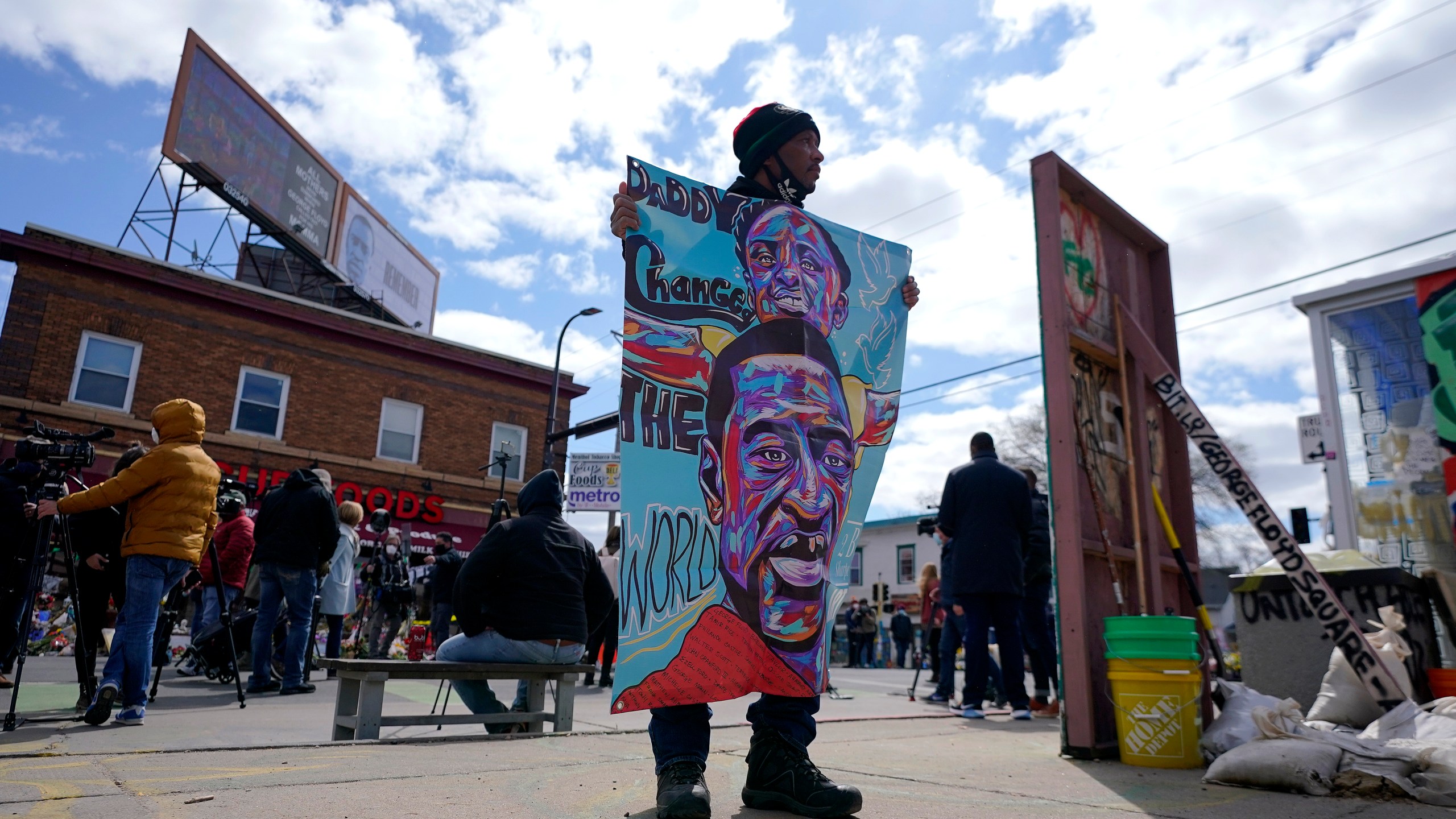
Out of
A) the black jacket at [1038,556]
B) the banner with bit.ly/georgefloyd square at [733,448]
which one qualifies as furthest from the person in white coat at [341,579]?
the banner with bit.ly/georgefloyd square at [733,448]

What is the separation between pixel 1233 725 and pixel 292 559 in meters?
6.55

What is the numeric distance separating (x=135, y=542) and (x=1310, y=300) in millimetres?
9022

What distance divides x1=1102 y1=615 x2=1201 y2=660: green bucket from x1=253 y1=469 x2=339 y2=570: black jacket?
5947 millimetres

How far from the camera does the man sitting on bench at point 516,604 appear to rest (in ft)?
16.2

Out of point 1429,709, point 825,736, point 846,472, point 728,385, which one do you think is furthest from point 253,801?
point 1429,709

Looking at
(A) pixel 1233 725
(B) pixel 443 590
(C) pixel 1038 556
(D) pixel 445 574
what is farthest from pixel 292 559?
(A) pixel 1233 725

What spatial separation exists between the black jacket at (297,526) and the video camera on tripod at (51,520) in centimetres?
186

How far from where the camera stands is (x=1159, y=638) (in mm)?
3855

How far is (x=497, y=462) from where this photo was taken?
1934 centimetres

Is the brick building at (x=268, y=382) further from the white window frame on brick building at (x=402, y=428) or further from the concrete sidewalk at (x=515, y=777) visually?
the concrete sidewalk at (x=515, y=777)

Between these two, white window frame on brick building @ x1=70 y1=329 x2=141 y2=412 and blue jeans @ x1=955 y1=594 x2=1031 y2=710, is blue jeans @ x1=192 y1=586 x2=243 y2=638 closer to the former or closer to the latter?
blue jeans @ x1=955 y1=594 x2=1031 y2=710

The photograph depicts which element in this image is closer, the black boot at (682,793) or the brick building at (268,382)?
the black boot at (682,793)

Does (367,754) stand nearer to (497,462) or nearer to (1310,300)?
(1310,300)

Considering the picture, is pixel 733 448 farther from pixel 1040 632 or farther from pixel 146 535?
pixel 1040 632
